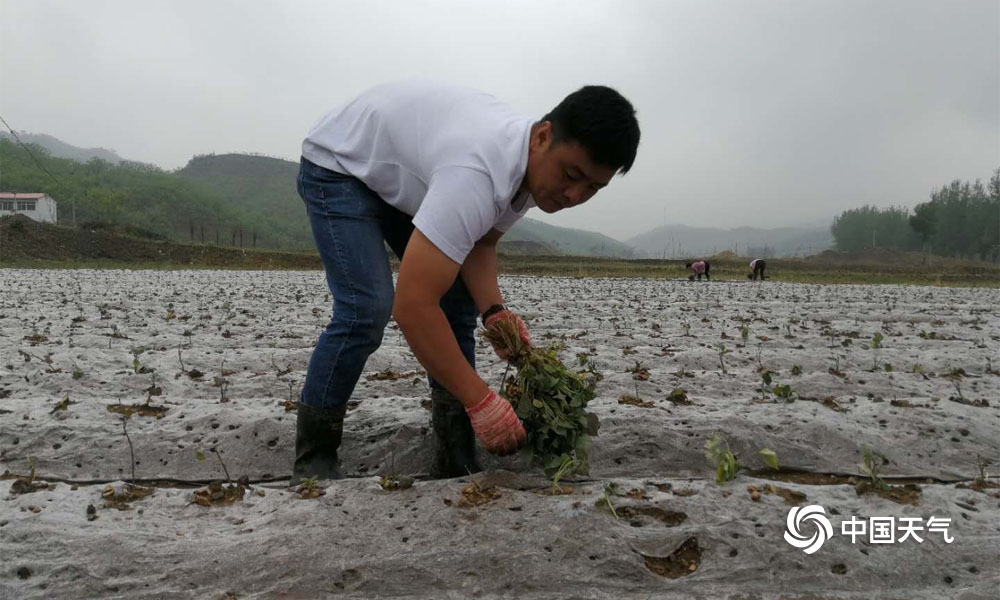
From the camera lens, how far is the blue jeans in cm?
240

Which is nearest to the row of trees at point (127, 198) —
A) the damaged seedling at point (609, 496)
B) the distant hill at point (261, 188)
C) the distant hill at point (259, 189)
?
the distant hill at point (259, 189)

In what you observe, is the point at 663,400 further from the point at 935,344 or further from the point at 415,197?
the point at 935,344

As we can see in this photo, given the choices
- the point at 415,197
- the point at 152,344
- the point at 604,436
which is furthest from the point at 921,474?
the point at 152,344

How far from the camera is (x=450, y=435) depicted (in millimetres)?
2717

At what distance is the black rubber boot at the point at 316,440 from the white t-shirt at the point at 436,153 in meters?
0.88

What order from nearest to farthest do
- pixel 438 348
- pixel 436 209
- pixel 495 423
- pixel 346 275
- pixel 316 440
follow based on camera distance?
pixel 436 209 → pixel 438 348 → pixel 495 423 → pixel 346 275 → pixel 316 440

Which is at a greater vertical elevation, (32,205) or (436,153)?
(32,205)

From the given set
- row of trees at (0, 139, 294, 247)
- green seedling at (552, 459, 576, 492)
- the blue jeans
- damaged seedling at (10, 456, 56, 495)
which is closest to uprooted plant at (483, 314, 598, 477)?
green seedling at (552, 459, 576, 492)

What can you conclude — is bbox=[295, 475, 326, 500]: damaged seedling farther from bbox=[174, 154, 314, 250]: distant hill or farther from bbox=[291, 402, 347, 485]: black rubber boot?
bbox=[174, 154, 314, 250]: distant hill

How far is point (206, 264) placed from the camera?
92.5 ft

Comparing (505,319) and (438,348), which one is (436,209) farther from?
(505,319)

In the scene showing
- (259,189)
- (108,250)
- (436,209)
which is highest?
(259,189)

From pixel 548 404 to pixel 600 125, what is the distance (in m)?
1.10

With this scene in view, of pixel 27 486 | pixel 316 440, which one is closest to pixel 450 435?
pixel 316 440
